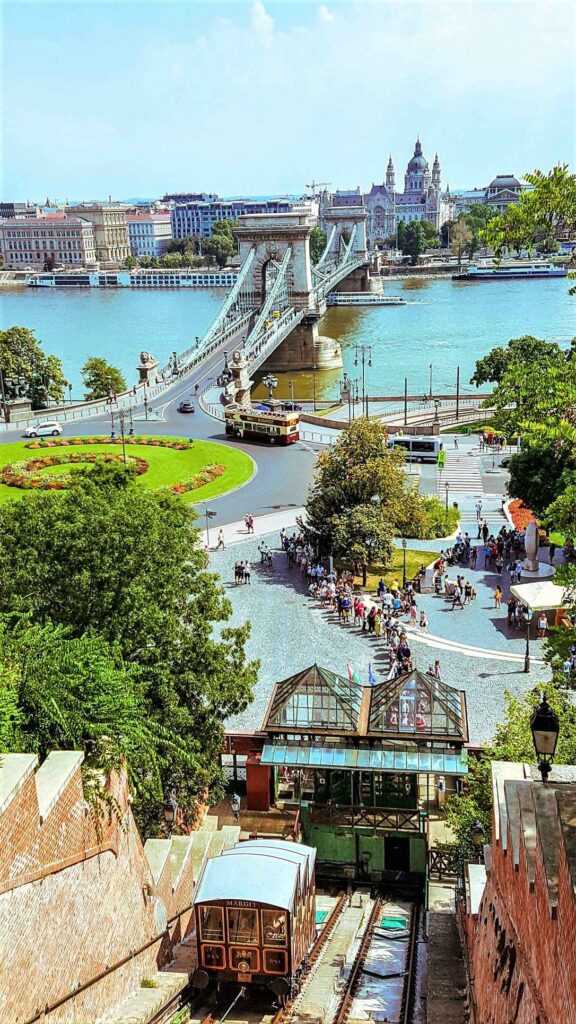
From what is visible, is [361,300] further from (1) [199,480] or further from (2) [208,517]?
(2) [208,517]

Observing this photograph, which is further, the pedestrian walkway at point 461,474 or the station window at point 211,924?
the pedestrian walkway at point 461,474

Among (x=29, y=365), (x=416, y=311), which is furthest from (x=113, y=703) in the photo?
(x=416, y=311)

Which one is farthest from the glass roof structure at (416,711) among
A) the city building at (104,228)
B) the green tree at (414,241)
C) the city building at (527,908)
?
the city building at (104,228)

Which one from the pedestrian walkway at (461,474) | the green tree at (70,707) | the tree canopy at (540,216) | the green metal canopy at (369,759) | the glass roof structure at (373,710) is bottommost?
the pedestrian walkway at (461,474)

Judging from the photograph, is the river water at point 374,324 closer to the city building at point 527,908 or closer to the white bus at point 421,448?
the white bus at point 421,448

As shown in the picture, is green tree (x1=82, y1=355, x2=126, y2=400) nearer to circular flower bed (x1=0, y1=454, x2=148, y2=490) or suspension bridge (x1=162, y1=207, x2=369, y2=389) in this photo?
suspension bridge (x1=162, y1=207, x2=369, y2=389)

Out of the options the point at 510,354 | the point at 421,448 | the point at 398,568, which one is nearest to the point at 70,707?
the point at 398,568
